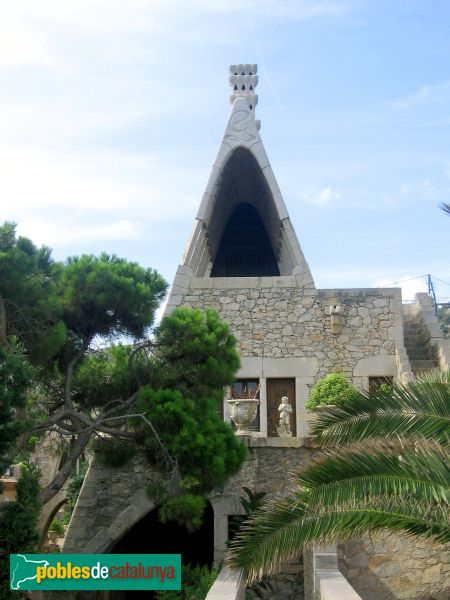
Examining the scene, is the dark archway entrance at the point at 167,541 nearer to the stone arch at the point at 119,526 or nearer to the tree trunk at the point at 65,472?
the stone arch at the point at 119,526

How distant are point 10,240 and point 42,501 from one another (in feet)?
11.0

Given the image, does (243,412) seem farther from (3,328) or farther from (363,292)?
(363,292)

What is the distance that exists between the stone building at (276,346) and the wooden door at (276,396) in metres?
0.02

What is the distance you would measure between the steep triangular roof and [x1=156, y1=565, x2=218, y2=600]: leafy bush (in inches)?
280

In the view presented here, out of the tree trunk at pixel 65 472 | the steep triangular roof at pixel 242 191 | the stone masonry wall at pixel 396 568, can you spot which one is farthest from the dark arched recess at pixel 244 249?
the stone masonry wall at pixel 396 568

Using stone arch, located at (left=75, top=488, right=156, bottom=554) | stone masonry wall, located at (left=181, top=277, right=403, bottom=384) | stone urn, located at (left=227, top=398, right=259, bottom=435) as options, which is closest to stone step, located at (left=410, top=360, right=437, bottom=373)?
stone masonry wall, located at (left=181, top=277, right=403, bottom=384)

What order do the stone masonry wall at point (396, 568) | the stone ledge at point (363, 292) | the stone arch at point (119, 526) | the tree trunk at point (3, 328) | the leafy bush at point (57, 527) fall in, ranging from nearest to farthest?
1. the tree trunk at point (3, 328)
2. the stone masonry wall at point (396, 568)
3. the stone arch at point (119, 526)
4. the stone ledge at point (363, 292)
5. the leafy bush at point (57, 527)

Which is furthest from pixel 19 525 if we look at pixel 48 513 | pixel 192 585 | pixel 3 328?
pixel 48 513

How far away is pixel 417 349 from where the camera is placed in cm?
1571

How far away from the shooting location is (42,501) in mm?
9055

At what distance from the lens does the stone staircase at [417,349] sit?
14711 mm

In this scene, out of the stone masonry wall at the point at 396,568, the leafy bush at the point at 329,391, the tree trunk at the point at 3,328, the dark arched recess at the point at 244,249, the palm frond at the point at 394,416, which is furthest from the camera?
the dark arched recess at the point at 244,249

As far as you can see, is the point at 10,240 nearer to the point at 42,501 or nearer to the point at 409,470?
the point at 42,501

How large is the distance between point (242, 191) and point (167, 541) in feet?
36.5
